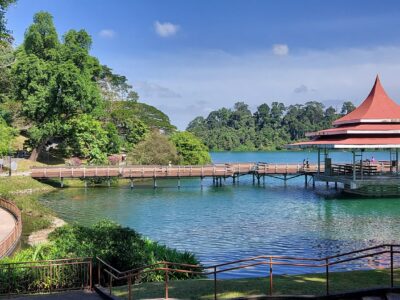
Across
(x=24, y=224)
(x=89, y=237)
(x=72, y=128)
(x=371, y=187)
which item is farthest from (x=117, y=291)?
(x=72, y=128)

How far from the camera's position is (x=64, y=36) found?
6725cm

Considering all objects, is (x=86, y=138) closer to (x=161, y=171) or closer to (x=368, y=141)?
(x=161, y=171)

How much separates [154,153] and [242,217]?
3399 cm

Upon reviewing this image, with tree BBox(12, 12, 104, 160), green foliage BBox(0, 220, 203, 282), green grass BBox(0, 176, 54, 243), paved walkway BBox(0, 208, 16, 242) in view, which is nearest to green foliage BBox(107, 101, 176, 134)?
tree BBox(12, 12, 104, 160)

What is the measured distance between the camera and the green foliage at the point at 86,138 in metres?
61.5

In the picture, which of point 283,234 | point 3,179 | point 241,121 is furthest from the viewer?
point 241,121

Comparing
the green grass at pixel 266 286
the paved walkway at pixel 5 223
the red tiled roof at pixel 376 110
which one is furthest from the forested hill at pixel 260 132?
the green grass at pixel 266 286

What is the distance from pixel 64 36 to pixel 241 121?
446 feet

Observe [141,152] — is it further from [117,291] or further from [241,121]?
[241,121]

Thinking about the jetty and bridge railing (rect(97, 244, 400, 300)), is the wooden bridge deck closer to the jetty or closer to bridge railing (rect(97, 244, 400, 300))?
the jetty

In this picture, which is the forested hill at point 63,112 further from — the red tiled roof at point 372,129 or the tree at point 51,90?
the red tiled roof at point 372,129

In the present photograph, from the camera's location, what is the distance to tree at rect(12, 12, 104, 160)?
56969mm

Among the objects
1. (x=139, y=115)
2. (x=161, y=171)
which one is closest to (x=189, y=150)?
(x=139, y=115)

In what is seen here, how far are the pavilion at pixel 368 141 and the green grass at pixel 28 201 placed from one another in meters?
25.6
